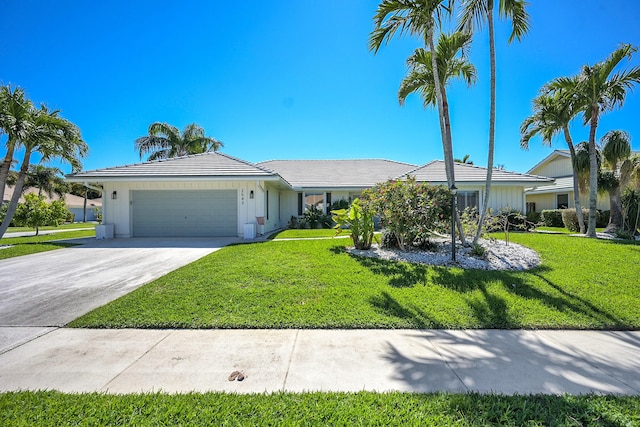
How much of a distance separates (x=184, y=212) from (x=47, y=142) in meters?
5.99

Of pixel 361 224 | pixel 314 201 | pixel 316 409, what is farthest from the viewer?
pixel 314 201

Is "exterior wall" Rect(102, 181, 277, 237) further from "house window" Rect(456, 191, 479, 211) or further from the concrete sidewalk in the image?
"house window" Rect(456, 191, 479, 211)

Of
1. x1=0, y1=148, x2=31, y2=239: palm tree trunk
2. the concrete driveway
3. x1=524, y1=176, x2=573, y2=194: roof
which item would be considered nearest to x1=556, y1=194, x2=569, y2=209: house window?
x1=524, y1=176, x2=573, y2=194: roof

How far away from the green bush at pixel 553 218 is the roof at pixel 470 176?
3.64 meters

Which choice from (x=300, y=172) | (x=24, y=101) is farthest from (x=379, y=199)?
(x=24, y=101)

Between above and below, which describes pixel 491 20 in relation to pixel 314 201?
above

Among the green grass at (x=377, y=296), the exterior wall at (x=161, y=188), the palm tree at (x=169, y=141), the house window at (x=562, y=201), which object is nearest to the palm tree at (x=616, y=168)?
the house window at (x=562, y=201)

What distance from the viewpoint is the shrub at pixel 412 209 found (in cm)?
791

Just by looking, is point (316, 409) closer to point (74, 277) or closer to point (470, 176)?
point (74, 277)

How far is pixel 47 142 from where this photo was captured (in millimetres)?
11633

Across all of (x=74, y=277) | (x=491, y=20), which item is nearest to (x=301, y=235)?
(x=74, y=277)

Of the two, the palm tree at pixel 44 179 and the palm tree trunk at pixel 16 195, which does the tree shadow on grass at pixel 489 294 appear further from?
the palm tree at pixel 44 179

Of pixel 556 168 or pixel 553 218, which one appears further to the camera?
pixel 556 168

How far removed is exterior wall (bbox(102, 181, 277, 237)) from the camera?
13.0m
